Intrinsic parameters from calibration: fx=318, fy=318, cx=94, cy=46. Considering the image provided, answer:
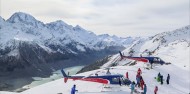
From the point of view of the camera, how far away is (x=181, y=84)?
60.0 m

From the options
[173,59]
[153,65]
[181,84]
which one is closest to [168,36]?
[173,59]

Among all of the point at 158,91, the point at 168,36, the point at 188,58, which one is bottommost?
the point at 158,91

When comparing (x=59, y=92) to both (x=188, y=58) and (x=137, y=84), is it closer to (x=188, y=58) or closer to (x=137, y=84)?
(x=137, y=84)

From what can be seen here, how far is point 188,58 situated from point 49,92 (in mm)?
47739

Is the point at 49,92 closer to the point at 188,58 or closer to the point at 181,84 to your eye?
the point at 181,84

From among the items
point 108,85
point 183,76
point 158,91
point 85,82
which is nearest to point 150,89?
point 158,91

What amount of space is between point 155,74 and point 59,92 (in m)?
21.5

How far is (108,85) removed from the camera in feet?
172

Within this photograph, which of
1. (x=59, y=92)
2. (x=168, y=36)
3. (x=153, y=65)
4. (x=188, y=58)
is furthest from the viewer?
(x=168, y=36)

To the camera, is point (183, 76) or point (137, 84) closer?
point (137, 84)

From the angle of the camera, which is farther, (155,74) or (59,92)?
(155,74)

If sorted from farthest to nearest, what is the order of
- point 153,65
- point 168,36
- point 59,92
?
point 168,36
point 153,65
point 59,92

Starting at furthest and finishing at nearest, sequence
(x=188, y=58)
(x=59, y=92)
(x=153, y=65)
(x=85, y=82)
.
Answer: (x=188, y=58) < (x=153, y=65) < (x=85, y=82) < (x=59, y=92)

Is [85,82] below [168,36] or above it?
below
